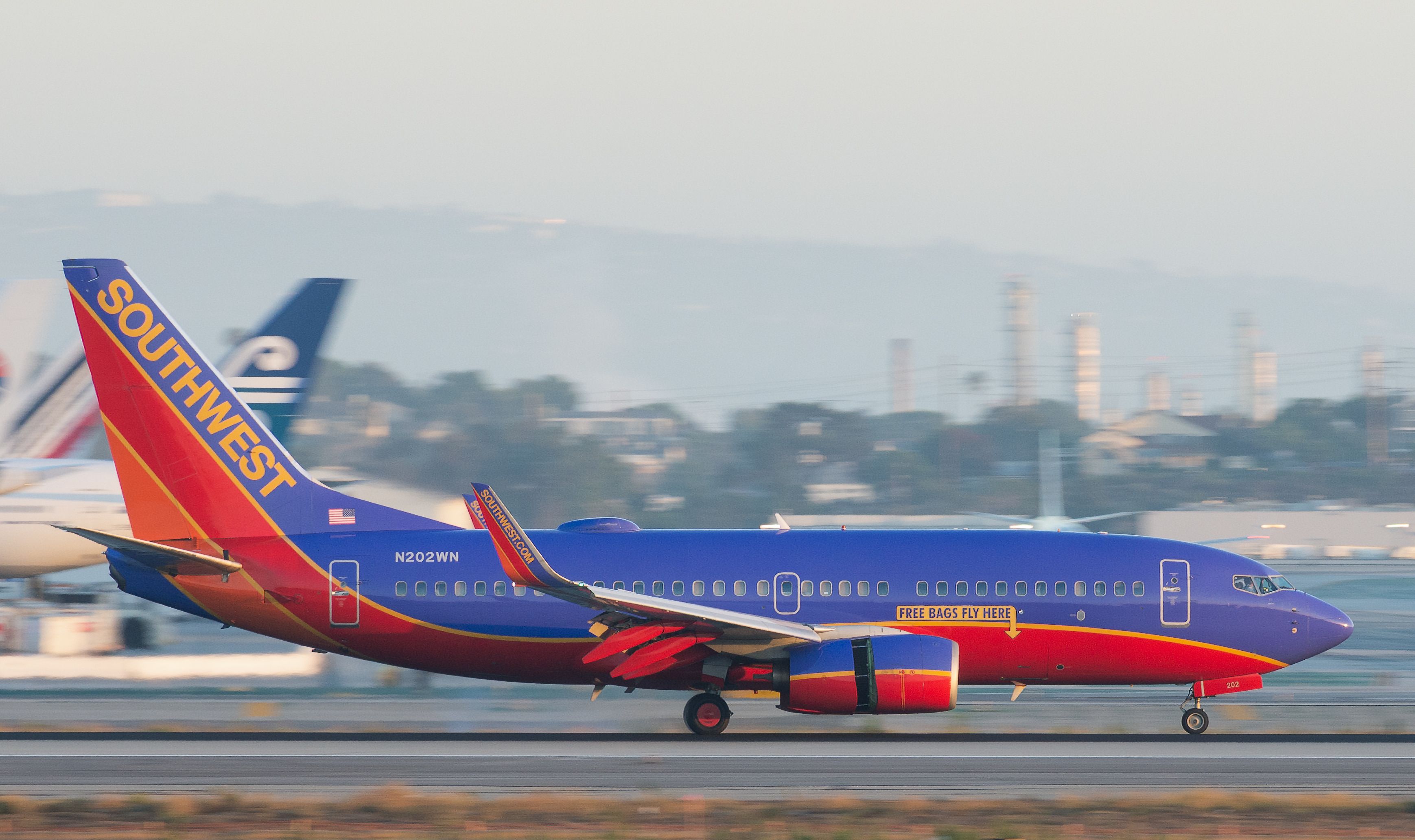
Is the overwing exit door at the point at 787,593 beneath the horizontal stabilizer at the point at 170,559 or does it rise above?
beneath

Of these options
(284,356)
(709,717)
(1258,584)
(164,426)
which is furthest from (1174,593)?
(284,356)

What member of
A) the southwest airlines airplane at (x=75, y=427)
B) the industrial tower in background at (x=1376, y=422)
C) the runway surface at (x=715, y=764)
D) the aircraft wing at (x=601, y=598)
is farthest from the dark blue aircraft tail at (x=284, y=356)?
the industrial tower in background at (x=1376, y=422)

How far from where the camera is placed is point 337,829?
50.1 feet

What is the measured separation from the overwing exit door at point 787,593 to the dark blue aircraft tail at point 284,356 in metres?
19.0

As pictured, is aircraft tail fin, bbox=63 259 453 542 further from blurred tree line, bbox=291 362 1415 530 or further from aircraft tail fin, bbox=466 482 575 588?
blurred tree line, bbox=291 362 1415 530

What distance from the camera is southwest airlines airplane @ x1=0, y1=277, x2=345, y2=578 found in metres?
38.3

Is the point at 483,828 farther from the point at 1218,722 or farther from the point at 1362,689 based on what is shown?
the point at 1362,689

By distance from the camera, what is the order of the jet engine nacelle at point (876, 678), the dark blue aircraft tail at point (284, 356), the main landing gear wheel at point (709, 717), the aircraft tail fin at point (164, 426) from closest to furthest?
the jet engine nacelle at point (876, 678)
the main landing gear wheel at point (709, 717)
the aircraft tail fin at point (164, 426)
the dark blue aircraft tail at point (284, 356)

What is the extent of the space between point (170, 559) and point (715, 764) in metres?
9.71

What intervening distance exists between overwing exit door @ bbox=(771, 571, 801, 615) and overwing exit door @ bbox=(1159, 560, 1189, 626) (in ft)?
19.9

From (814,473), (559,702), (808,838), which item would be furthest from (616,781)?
(814,473)

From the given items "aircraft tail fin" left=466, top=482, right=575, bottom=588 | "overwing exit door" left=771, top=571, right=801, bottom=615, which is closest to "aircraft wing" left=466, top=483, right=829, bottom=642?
"aircraft tail fin" left=466, top=482, right=575, bottom=588

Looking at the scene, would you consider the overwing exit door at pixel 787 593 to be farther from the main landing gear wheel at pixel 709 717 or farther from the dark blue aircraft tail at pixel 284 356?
the dark blue aircraft tail at pixel 284 356

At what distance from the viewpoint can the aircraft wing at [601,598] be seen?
69.8ft
